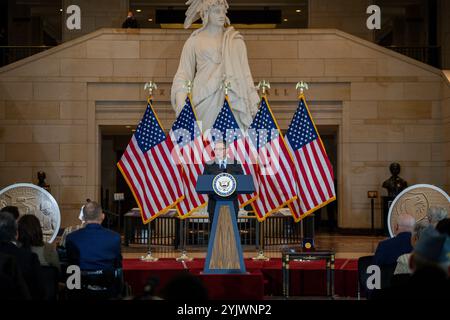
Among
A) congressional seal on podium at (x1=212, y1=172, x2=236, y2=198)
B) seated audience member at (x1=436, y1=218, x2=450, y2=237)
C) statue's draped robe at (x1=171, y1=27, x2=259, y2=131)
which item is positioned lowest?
seated audience member at (x1=436, y1=218, x2=450, y2=237)

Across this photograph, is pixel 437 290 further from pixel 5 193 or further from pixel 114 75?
pixel 114 75

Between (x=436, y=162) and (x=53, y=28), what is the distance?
17.8 meters

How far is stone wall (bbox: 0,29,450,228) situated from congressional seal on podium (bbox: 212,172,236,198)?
1127cm

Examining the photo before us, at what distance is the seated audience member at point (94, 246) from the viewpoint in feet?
27.3

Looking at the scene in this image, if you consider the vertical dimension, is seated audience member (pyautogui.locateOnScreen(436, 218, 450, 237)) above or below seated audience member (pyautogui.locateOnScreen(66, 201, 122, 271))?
above

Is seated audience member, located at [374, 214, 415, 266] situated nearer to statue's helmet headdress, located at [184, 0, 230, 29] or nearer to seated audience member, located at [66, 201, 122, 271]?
seated audience member, located at [66, 201, 122, 271]

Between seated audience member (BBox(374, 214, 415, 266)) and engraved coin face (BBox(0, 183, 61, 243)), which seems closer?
seated audience member (BBox(374, 214, 415, 266))

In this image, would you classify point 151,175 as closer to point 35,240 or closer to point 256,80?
point 35,240

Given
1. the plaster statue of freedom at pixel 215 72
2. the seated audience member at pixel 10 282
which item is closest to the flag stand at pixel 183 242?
the plaster statue of freedom at pixel 215 72

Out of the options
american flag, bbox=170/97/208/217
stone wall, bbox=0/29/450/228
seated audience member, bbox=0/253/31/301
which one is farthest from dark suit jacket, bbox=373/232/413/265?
stone wall, bbox=0/29/450/228

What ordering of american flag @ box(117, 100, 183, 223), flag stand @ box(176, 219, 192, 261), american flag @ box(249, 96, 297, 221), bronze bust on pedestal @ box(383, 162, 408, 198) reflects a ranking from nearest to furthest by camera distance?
1. flag stand @ box(176, 219, 192, 261)
2. american flag @ box(117, 100, 183, 223)
3. american flag @ box(249, 96, 297, 221)
4. bronze bust on pedestal @ box(383, 162, 408, 198)

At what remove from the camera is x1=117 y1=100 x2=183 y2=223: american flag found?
45.4 ft

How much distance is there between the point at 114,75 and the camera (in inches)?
854
